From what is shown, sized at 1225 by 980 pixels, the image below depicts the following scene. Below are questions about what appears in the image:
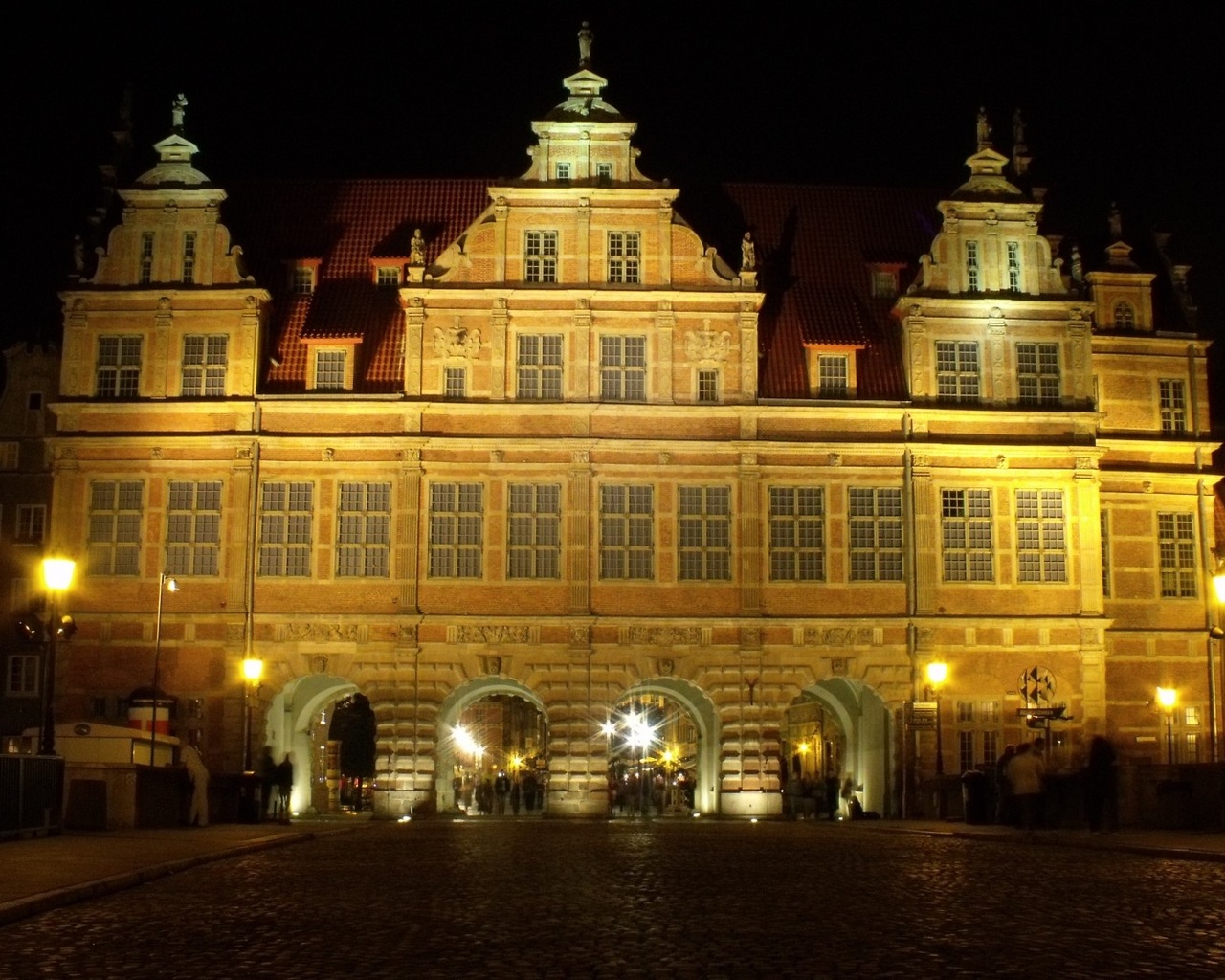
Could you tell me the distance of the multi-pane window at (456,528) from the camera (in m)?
46.2

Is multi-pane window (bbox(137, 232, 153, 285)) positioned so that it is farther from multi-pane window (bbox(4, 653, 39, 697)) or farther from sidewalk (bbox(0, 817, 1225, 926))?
sidewalk (bbox(0, 817, 1225, 926))

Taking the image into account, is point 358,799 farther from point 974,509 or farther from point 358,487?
point 974,509

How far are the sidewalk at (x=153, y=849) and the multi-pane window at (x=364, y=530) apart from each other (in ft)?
37.0

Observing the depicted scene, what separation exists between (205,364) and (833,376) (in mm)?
17750

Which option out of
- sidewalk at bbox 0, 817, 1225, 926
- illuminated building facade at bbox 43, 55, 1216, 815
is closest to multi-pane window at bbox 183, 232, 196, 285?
illuminated building facade at bbox 43, 55, 1216, 815

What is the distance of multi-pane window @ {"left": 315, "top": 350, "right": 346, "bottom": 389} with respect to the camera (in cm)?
4778

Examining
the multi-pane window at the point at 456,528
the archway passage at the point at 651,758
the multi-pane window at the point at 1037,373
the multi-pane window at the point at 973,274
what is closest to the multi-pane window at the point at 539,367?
the multi-pane window at the point at 456,528

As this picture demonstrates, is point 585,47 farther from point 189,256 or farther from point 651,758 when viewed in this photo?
point 651,758

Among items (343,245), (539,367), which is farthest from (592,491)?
(343,245)

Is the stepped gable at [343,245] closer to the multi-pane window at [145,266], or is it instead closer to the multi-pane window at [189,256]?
the multi-pane window at [189,256]

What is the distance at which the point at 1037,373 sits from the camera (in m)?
48.6

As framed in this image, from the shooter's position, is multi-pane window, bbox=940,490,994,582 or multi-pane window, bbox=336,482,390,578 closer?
multi-pane window, bbox=336,482,390,578

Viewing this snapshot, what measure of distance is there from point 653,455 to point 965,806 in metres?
14.9

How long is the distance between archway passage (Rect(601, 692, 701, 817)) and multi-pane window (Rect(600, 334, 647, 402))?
8632 mm
